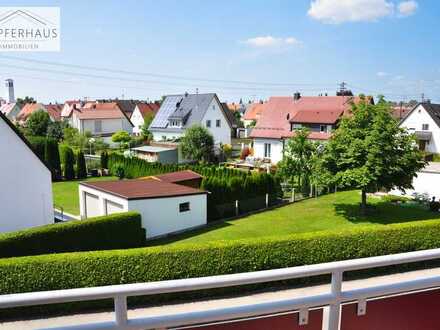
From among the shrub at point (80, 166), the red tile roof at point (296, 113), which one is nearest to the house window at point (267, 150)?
the red tile roof at point (296, 113)

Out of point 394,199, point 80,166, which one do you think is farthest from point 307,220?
point 80,166

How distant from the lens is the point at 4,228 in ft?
49.6

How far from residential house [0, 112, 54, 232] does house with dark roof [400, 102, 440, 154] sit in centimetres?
3310

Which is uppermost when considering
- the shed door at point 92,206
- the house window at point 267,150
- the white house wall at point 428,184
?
the house window at point 267,150

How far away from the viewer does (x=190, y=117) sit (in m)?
43.6

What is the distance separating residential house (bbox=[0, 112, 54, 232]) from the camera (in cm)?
1489

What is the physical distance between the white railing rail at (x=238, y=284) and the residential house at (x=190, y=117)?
40328 millimetres

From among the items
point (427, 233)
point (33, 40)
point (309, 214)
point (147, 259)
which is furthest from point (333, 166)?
point (33, 40)

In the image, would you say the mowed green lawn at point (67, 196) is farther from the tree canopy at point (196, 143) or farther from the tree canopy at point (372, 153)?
the tree canopy at point (372, 153)

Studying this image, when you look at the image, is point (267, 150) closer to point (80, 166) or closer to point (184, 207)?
point (80, 166)

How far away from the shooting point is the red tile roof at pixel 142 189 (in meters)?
17.5

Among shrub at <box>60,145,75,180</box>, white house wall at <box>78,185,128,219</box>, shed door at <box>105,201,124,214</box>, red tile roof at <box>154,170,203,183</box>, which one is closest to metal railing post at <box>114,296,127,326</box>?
Result: white house wall at <box>78,185,128,219</box>

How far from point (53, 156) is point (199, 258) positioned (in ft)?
85.5

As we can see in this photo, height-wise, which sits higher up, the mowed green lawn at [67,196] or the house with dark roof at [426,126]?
the house with dark roof at [426,126]
